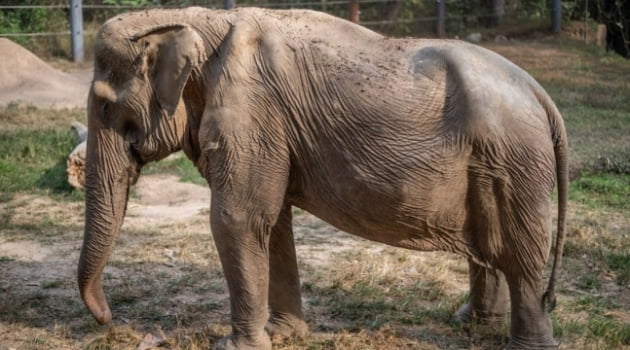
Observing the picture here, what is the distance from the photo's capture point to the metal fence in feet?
55.6

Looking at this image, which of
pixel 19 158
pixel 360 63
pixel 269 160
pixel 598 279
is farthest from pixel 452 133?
pixel 19 158

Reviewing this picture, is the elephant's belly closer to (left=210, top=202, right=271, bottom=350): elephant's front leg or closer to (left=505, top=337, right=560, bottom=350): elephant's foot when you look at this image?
(left=210, top=202, right=271, bottom=350): elephant's front leg

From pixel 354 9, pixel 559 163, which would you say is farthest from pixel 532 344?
pixel 354 9

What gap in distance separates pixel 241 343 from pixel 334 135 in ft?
4.07

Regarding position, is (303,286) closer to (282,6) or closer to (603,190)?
(603,190)

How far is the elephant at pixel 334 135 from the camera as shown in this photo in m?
4.43

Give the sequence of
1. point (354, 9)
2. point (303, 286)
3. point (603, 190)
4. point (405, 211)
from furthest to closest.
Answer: point (354, 9)
point (603, 190)
point (303, 286)
point (405, 211)

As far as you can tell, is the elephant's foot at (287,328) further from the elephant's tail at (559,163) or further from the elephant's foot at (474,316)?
the elephant's tail at (559,163)

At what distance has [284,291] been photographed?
5301 mm

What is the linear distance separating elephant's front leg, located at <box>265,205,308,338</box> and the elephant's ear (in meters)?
1.07

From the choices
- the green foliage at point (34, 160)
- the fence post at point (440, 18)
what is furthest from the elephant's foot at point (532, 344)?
the fence post at point (440, 18)

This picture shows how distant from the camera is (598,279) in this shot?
636 centimetres

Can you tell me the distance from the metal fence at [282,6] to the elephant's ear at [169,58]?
11.4 metres

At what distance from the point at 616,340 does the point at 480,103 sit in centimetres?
178
